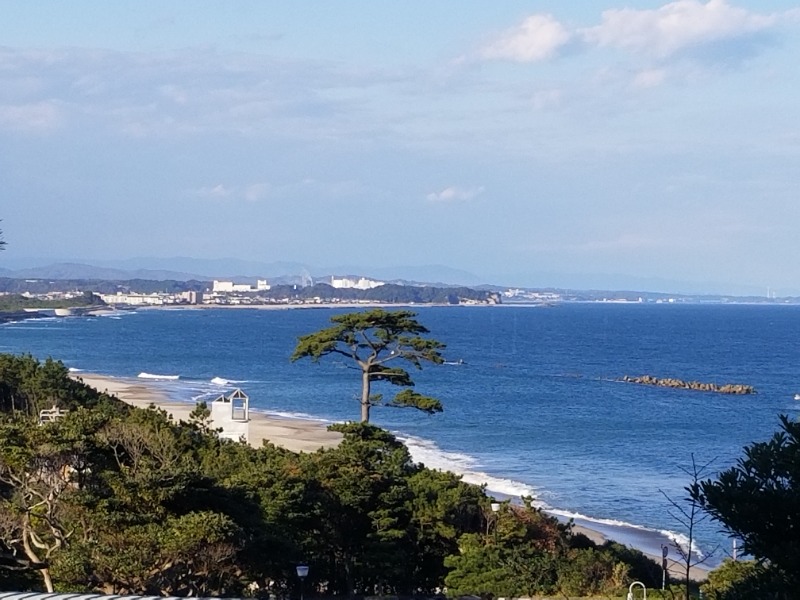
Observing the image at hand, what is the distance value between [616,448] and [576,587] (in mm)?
25459

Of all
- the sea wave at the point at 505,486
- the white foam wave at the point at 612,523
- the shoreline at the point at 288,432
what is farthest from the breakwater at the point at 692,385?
the white foam wave at the point at 612,523

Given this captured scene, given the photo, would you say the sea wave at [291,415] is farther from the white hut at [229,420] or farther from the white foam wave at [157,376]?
the white foam wave at [157,376]

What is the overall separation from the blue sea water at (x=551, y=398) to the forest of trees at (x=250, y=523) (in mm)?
2815

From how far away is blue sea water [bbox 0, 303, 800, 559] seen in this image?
3209 cm

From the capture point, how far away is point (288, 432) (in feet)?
137

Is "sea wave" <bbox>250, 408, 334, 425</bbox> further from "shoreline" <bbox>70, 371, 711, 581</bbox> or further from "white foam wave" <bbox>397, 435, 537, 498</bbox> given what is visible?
"white foam wave" <bbox>397, 435, 537, 498</bbox>

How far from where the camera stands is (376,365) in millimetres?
21500

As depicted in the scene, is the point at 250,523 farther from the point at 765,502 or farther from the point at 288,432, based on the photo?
the point at 288,432

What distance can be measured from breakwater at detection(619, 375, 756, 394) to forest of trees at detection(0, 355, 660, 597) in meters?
48.1

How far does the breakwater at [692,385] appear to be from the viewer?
64625mm

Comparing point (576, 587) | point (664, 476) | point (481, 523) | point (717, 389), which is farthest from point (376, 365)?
point (717, 389)

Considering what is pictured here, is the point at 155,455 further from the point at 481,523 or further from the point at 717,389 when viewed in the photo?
the point at 717,389

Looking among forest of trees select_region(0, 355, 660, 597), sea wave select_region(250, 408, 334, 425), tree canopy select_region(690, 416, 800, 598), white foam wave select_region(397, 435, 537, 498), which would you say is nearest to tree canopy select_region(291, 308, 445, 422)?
forest of trees select_region(0, 355, 660, 597)

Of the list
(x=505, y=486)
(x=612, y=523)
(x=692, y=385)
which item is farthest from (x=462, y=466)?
(x=692, y=385)
